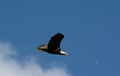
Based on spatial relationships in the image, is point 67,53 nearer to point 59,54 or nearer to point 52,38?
point 59,54

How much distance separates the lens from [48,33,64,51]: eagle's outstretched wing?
3450 centimetres

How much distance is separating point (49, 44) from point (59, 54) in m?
1.66

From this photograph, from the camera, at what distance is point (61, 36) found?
34594 mm

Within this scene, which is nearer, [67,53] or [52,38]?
[52,38]

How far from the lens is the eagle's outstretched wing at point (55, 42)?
34.5 m

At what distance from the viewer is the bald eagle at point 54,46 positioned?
34.6 meters

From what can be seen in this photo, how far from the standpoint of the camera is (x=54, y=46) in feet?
117

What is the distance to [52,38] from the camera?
3456cm

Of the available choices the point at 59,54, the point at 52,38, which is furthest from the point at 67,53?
the point at 52,38

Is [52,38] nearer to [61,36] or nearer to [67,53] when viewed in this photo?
[61,36]

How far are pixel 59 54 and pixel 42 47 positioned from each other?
66.3 inches

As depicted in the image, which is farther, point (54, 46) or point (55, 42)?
point (54, 46)

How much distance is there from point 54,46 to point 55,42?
62 cm

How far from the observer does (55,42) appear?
35.1 meters
